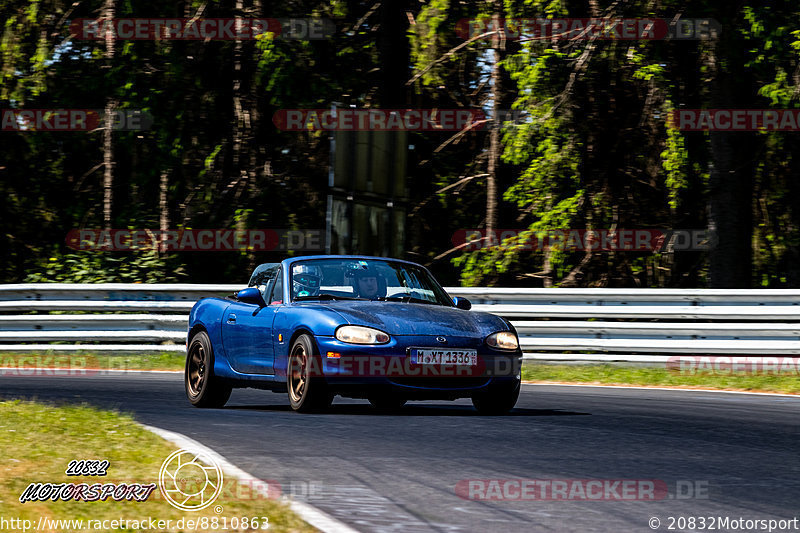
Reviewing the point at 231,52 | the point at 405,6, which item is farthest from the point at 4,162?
the point at 405,6

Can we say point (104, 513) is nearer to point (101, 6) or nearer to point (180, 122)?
point (180, 122)

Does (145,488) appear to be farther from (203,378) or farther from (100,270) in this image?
(100,270)

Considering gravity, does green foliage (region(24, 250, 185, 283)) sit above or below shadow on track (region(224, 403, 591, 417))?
above

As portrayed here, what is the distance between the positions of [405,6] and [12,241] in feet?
31.9

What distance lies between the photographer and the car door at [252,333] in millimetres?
9867

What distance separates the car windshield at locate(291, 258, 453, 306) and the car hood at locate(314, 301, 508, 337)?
0.32 m

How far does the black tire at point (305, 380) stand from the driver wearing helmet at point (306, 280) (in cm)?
81

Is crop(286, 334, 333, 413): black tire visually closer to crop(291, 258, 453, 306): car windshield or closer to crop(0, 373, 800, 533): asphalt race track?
crop(0, 373, 800, 533): asphalt race track

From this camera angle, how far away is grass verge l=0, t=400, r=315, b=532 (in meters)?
4.90

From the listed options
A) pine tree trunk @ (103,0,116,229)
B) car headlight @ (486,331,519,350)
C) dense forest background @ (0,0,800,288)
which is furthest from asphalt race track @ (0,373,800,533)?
pine tree trunk @ (103,0,116,229)

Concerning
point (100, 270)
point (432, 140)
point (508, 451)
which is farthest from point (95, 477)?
point (432, 140)

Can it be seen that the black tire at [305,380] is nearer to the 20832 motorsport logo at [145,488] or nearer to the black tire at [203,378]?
the black tire at [203,378]

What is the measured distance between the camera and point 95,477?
5.74 metres

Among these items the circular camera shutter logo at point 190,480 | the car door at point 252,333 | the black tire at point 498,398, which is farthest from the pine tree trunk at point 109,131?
the circular camera shutter logo at point 190,480
